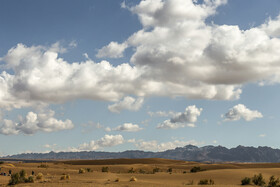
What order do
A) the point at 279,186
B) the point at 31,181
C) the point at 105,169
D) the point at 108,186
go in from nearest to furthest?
the point at 108,186 → the point at 279,186 → the point at 31,181 → the point at 105,169

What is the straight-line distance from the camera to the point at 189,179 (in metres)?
37.6

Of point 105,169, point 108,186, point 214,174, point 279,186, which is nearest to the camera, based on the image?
point 108,186

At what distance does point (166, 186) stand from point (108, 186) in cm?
495

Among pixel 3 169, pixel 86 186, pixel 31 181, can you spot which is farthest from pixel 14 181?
pixel 3 169

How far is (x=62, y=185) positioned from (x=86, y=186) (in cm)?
230

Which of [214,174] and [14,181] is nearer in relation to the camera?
[14,181]

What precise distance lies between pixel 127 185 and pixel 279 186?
45.8 ft

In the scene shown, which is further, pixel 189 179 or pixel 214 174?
pixel 214 174

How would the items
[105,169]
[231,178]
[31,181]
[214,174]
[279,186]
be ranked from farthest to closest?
[105,169]
[214,174]
[231,178]
[31,181]
[279,186]

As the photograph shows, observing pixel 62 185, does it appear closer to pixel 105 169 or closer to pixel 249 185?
pixel 249 185

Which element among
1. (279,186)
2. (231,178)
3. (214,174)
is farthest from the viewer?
(214,174)

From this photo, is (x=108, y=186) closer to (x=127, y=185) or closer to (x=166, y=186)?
(x=127, y=185)

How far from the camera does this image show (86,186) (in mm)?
28938

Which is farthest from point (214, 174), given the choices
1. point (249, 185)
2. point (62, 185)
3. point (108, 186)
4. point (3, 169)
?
point (3, 169)
